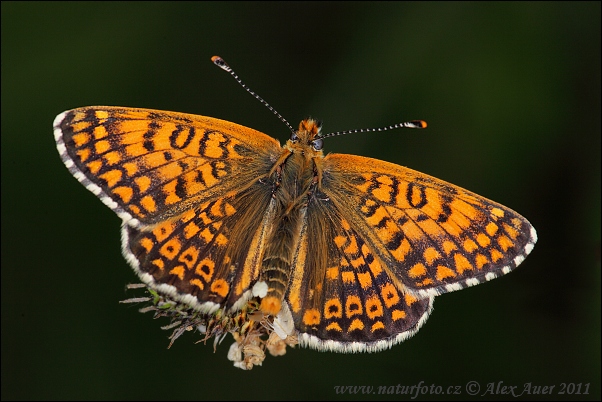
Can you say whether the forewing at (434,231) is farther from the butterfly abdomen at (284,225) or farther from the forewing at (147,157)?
the forewing at (147,157)

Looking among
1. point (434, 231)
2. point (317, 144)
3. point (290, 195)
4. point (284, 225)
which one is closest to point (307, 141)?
point (317, 144)

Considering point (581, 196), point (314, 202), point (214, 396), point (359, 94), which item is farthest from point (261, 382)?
point (581, 196)

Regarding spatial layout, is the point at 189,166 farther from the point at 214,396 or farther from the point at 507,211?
the point at 214,396

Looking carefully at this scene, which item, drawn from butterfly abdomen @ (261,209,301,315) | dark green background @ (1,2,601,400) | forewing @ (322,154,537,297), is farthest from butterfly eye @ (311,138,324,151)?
dark green background @ (1,2,601,400)

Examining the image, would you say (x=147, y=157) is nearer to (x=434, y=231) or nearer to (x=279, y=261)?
(x=279, y=261)

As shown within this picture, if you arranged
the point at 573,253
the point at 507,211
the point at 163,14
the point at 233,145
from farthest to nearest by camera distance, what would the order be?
the point at 163,14
the point at 573,253
the point at 233,145
the point at 507,211

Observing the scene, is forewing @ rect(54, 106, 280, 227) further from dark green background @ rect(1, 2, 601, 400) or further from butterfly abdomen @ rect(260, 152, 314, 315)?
dark green background @ rect(1, 2, 601, 400)
